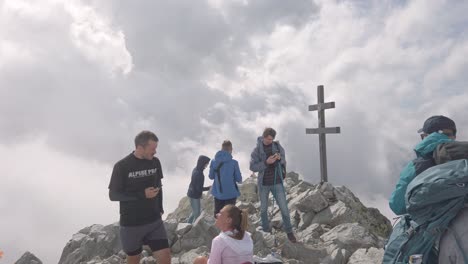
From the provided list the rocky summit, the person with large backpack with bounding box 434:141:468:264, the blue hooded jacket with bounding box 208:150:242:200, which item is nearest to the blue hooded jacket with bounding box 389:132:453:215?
the person with large backpack with bounding box 434:141:468:264

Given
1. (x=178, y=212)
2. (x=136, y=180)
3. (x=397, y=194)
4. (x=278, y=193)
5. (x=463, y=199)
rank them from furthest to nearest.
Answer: (x=178, y=212) → (x=278, y=193) → (x=136, y=180) → (x=397, y=194) → (x=463, y=199)

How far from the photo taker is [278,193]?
10.4 meters

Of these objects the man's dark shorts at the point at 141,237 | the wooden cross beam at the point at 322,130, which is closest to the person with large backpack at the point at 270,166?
the man's dark shorts at the point at 141,237

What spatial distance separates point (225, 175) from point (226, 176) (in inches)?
1.5

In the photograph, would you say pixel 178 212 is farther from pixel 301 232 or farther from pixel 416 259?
pixel 416 259

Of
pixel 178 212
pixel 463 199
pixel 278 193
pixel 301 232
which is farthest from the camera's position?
pixel 178 212

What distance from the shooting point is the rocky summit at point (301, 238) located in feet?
33.1

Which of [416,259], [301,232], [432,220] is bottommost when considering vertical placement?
[301,232]

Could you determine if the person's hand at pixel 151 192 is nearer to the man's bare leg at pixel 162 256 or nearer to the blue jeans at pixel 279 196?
the man's bare leg at pixel 162 256

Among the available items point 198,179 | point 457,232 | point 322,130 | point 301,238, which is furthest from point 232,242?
point 322,130

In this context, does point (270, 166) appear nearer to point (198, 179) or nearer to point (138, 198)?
point (198, 179)

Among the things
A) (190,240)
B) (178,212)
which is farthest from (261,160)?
(178,212)

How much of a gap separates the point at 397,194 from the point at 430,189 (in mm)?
655

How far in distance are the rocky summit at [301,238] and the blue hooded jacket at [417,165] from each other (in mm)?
4866
